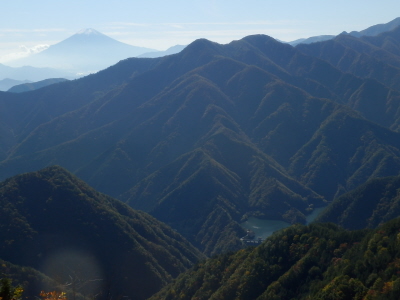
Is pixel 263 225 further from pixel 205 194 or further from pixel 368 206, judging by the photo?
pixel 368 206

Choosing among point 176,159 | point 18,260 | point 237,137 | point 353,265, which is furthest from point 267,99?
point 353,265

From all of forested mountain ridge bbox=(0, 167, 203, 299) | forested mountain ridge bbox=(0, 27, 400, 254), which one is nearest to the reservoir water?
forested mountain ridge bbox=(0, 27, 400, 254)

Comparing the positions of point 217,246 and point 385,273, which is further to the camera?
point 217,246

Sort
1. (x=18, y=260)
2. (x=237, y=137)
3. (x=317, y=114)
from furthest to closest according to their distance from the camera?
1. (x=317, y=114)
2. (x=237, y=137)
3. (x=18, y=260)

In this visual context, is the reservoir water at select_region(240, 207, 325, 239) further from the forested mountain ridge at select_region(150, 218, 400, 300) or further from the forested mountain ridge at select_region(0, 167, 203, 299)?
the forested mountain ridge at select_region(150, 218, 400, 300)

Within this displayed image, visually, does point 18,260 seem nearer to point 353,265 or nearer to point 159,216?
point 353,265

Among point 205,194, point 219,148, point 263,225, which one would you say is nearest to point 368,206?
point 263,225
